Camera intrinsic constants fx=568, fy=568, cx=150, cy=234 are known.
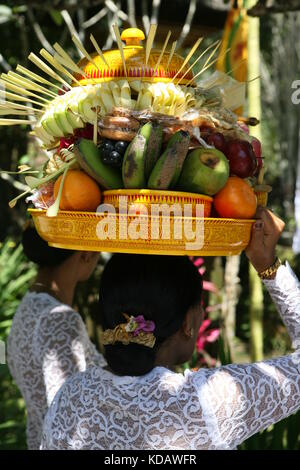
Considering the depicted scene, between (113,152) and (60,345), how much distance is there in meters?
0.88

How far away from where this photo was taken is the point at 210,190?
140cm

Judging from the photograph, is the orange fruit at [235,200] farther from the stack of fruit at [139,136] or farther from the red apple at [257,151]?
the red apple at [257,151]

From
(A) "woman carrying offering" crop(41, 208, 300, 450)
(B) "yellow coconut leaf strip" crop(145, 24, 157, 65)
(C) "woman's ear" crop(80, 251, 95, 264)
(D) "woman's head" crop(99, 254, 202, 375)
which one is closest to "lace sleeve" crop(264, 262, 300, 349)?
(A) "woman carrying offering" crop(41, 208, 300, 450)

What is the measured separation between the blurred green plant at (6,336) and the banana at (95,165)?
8.19 ft

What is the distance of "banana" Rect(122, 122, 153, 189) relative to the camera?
1331 millimetres

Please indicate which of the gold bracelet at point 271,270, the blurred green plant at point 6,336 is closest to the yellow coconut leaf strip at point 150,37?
the gold bracelet at point 271,270

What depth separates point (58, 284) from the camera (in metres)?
2.20

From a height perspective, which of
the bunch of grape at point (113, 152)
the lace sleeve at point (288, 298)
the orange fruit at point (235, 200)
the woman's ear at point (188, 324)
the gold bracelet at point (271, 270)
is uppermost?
the bunch of grape at point (113, 152)

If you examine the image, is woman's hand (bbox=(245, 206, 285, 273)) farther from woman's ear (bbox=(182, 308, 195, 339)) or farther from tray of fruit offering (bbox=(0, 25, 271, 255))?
woman's ear (bbox=(182, 308, 195, 339))

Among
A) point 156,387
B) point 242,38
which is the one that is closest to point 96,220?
point 156,387

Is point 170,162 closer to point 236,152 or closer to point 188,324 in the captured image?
point 236,152

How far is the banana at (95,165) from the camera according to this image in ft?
4.51

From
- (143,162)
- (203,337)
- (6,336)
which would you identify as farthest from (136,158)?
(6,336)
